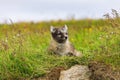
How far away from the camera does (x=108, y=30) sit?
1178 centimetres

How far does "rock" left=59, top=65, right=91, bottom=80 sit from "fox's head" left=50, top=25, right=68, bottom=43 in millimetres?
2335

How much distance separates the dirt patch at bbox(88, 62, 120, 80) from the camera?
423 inches

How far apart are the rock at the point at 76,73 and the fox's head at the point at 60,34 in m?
2.34

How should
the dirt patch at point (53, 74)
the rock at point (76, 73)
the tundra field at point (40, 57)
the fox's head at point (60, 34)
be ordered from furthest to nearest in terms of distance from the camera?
the fox's head at point (60, 34) → the tundra field at point (40, 57) → the dirt patch at point (53, 74) → the rock at point (76, 73)

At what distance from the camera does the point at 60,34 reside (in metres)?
13.7

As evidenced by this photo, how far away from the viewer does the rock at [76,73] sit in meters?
11.1

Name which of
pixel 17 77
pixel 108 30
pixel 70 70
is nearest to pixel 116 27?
pixel 108 30

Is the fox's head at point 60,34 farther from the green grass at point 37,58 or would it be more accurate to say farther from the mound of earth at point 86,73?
the mound of earth at point 86,73

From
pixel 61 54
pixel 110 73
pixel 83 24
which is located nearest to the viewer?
pixel 110 73

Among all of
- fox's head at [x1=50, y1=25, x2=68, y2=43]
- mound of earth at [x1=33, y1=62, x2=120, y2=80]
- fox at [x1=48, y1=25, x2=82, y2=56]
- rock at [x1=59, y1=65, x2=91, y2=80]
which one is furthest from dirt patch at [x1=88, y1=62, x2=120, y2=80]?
fox's head at [x1=50, y1=25, x2=68, y2=43]

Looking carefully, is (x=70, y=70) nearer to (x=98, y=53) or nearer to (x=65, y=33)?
(x=98, y=53)

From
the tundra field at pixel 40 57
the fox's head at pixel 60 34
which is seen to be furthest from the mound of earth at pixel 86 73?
the fox's head at pixel 60 34

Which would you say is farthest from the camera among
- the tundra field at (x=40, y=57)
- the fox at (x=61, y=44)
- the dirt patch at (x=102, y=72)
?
the fox at (x=61, y=44)

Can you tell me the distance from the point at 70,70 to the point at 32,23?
40.4 ft
